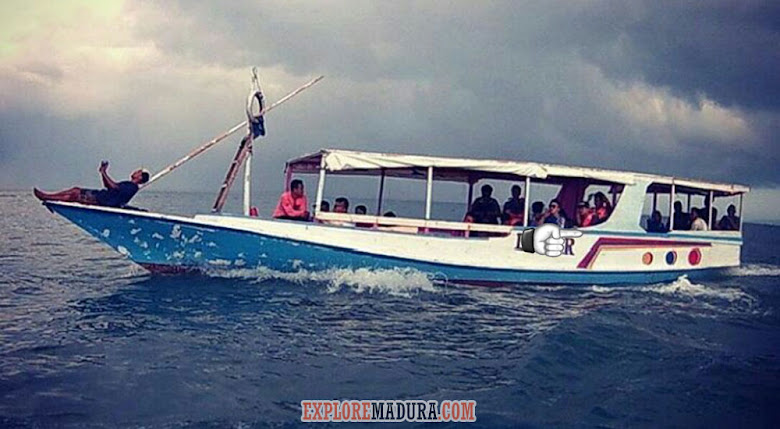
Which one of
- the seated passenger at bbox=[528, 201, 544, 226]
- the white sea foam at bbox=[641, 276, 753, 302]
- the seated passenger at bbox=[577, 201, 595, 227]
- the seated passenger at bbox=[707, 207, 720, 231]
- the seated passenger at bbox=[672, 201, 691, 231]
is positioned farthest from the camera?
the seated passenger at bbox=[707, 207, 720, 231]

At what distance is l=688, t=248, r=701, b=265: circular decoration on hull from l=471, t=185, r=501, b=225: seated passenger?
5.42 m

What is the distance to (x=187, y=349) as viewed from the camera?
8328 millimetres

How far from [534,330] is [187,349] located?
5.38 meters

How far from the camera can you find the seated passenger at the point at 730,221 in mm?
17266

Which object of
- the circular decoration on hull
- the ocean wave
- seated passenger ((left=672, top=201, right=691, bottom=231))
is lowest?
the ocean wave

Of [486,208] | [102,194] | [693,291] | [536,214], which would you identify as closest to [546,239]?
[536,214]

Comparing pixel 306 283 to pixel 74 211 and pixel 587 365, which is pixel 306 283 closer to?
pixel 74 211

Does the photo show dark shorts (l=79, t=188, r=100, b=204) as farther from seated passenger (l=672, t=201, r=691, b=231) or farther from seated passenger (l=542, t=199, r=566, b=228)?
seated passenger (l=672, t=201, r=691, b=231)

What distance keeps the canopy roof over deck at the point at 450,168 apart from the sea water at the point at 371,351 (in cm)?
225

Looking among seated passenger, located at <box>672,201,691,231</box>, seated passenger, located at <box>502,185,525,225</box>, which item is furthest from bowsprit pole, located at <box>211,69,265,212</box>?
seated passenger, located at <box>672,201,691,231</box>

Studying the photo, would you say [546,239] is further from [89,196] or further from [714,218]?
[89,196]

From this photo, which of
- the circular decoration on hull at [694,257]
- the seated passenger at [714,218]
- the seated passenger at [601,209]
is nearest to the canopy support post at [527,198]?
the seated passenger at [601,209]

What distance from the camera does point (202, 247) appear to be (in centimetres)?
1177

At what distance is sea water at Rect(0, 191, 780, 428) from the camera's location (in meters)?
6.53
